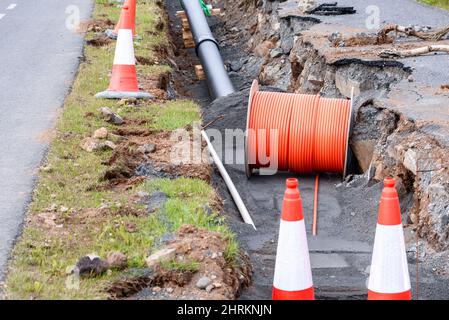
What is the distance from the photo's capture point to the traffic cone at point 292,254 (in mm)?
4793

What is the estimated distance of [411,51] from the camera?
33.0 feet

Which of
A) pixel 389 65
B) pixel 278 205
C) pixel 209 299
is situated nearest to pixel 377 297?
pixel 209 299

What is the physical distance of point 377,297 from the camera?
15.6 ft

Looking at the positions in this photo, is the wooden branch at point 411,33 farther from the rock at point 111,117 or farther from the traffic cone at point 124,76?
the rock at point 111,117

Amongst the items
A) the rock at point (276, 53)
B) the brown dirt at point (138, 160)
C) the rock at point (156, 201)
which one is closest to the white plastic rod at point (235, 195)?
the brown dirt at point (138, 160)

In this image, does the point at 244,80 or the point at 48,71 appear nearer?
the point at 48,71

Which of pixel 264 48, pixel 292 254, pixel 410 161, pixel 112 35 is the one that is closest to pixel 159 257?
pixel 292 254

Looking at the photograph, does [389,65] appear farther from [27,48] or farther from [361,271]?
[27,48]


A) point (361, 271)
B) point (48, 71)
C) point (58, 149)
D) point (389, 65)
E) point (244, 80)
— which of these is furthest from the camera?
point (244, 80)

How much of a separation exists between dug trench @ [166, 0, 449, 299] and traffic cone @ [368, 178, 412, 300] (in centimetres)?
98

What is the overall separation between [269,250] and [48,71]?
5.46 m

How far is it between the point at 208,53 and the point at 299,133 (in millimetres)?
5470

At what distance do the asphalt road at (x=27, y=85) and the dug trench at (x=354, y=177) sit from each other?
163 centimetres

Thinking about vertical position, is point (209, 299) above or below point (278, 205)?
above
